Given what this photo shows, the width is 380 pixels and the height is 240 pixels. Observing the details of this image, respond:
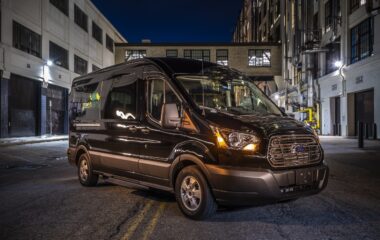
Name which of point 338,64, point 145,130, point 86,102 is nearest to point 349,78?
point 338,64

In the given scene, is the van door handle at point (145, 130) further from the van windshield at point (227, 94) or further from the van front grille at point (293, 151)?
the van front grille at point (293, 151)

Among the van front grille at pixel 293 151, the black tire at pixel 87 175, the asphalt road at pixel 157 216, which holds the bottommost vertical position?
the asphalt road at pixel 157 216

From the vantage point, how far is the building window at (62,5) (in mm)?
34406

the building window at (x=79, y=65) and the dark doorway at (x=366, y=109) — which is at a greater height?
the building window at (x=79, y=65)

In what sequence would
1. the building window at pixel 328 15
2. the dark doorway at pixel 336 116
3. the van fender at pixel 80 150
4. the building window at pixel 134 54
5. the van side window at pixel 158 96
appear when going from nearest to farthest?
1. the van side window at pixel 158 96
2. the van fender at pixel 80 150
3. the dark doorway at pixel 336 116
4. the building window at pixel 328 15
5. the building window at pixel 134 54

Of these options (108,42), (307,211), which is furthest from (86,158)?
(108,42)

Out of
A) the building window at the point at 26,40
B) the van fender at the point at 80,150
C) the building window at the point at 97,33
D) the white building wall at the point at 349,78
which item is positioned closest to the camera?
the van fender at the point at 80,150

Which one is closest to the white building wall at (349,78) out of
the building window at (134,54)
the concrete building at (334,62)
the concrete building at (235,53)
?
the concrete building at (334,62)

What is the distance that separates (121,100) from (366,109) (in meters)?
24.6

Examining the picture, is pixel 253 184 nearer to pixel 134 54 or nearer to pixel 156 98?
pixel 156 98

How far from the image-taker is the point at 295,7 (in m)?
40.8

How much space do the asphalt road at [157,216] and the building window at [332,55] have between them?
84.9 feet

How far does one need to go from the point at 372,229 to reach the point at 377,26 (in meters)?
23.7

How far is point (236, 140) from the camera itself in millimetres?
5285
